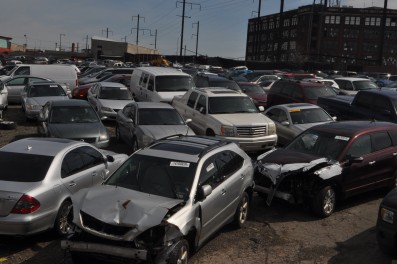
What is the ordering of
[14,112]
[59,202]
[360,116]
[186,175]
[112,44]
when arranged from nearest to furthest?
1. [186,175]
2. [59,202]
3. [360,116]
4. [14,112]
5. [112,44]

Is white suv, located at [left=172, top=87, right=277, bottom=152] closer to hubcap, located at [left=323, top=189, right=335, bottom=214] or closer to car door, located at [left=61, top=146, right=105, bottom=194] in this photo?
hubcap, located at [left=323, top=189, right=335, bottom=214]

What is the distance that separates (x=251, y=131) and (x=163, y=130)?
2.56m

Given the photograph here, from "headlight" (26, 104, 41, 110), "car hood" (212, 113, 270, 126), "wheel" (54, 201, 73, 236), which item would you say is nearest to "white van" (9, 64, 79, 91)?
"headlight" (26, 104, 41, 110)

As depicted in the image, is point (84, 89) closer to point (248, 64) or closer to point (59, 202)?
point (59, 202)

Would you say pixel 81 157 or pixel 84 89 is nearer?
pixel 81 157

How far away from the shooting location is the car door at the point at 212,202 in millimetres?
6713

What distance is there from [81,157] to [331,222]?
4737 millimetres

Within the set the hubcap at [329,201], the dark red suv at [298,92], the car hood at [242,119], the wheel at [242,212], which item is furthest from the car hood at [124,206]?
the dark red suv at [298,92]

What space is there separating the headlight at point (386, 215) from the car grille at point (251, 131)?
23.3 ft

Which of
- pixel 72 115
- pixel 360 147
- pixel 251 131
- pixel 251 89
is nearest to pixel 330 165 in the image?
pixel 360 147

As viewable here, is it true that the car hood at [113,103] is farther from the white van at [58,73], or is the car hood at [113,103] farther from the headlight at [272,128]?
the white van at [58,73]

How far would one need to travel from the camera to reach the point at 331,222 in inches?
346

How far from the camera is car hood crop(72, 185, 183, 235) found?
578cm

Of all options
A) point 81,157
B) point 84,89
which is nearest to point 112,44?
point 84,89
